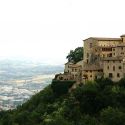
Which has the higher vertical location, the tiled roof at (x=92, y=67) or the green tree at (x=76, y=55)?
the green tree at (x=76, y=55)

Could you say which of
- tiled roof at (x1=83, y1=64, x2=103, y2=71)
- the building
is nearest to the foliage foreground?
the building

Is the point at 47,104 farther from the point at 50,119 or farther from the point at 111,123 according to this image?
the point at 111,123

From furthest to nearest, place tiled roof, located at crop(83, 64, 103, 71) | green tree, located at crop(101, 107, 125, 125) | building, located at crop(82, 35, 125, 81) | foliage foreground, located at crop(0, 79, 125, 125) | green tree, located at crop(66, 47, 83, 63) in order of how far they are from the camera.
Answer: green tree, located at crop(66, 47, 83, 63) < tiled roof, located at crop(83, 64, 103, 71) < building, located at crop(82, 35, 125, 81) < foliage foreground, located at crop(0, 79, 125, 125) < green tree, located at crop(101, 107, 125, 125)

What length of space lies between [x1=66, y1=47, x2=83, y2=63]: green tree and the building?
1204 centimetres

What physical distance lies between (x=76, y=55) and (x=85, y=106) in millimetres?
30581

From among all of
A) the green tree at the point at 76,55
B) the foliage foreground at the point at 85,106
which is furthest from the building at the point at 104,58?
the green tree at the point at 76,55

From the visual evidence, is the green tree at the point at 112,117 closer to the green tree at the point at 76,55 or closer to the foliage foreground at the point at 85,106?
the foliage foreground at the point at 85,106

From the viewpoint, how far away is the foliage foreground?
7438 cm

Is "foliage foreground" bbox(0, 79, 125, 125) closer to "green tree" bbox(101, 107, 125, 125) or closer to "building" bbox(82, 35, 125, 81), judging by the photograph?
"green tree" bbox(101, 107, 125, 125)

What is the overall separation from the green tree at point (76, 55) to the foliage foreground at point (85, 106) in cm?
1810

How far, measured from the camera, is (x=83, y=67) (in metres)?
90.1

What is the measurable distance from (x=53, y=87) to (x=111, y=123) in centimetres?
2029

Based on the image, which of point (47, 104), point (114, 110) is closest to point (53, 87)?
point (47, 104)

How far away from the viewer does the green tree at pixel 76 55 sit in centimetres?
10722
